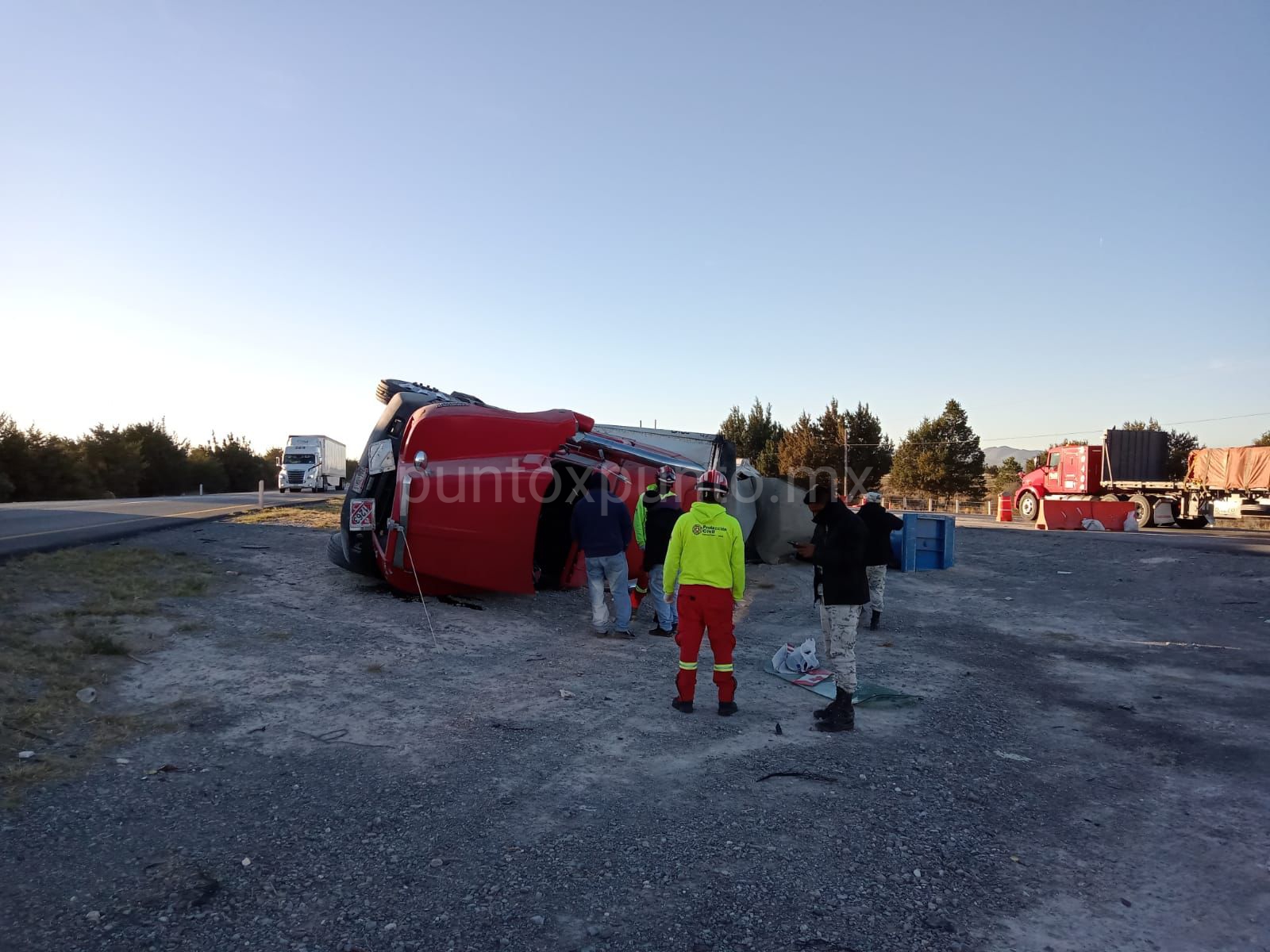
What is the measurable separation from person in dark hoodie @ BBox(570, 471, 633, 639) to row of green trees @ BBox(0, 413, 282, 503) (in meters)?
35.7

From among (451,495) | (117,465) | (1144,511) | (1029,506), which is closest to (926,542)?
(451,495)

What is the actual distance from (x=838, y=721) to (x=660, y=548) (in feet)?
11.5

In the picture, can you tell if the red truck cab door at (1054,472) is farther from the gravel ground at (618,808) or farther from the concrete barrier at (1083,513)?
the gravel ground at (618,808)

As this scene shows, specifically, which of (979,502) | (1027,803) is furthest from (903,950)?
(979,502)

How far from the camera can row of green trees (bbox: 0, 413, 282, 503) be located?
37562 millimetres

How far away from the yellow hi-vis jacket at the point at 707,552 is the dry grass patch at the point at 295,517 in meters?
10.1

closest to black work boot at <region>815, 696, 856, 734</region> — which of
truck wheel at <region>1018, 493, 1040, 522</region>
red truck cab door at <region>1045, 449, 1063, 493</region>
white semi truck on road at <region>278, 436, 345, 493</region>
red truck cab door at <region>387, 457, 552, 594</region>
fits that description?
red truck cab door at <region>387, 457, 552, 594</region>

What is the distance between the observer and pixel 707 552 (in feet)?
20.0

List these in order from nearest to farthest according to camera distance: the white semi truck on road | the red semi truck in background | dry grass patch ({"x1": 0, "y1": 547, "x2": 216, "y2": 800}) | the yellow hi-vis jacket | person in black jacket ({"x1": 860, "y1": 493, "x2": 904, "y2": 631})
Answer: dry grass patch ({"x1": 0, "y1": 547, "x2": 216, "y2": 800}), the yellow hi-vis jacket, person in black jacket ({"x1": 860, "y1": 493, "x2": 904, "y2": 631}), the red semi truck in background, the white semi truck on road

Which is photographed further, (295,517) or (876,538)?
(295,517)

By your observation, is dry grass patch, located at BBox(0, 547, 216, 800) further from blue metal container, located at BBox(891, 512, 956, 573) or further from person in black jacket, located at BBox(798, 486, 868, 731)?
blue metal container, located at BBox(891, 512, 956, 573)

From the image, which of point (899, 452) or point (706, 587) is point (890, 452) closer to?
point (899, 452)

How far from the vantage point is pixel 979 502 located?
48.8m

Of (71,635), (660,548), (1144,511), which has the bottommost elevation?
(71,635)
